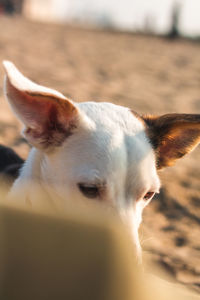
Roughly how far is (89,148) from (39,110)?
0.36m

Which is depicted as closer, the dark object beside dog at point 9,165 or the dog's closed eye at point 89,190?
the dog's closed eye at point 89,190

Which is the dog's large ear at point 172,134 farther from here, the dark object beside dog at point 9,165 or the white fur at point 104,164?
the dark object beside dog at point 9,165

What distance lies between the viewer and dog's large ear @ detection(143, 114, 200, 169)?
261 cm

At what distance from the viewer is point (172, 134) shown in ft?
9.10

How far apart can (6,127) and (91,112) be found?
10.8ft

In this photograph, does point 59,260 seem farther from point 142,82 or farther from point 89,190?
point 142,82

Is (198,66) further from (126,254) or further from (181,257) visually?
(126,254)

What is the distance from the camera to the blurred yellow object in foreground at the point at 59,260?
5.74 feet

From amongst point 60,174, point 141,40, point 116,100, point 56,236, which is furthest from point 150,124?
point 141,40

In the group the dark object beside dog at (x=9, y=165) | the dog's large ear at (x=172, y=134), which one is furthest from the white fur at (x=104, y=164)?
the dark object beside dog at (x=9, y=165)

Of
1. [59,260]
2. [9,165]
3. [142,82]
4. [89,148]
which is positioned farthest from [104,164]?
[142,82]

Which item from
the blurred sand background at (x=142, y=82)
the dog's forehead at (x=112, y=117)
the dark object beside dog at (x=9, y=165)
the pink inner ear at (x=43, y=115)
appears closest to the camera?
the pink inner ear at (x=43, y=115)

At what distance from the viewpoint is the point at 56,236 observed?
5.89 ft

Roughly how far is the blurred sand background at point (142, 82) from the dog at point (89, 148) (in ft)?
3.31
